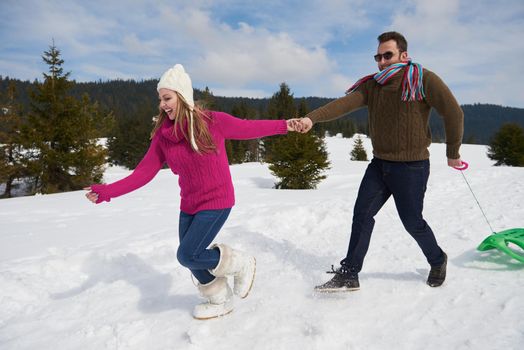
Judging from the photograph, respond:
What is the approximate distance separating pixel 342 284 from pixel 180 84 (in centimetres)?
226

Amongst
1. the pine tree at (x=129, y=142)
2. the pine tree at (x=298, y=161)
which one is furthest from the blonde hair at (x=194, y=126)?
the pine tree at (x=129, y=142)

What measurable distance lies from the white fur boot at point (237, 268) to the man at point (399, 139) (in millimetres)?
645

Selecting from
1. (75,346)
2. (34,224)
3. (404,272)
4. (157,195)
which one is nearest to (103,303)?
(75,346)

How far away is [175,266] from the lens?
14.6 feet

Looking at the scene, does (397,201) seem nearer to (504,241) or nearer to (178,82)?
(504,241)

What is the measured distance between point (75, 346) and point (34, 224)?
6.02 meters

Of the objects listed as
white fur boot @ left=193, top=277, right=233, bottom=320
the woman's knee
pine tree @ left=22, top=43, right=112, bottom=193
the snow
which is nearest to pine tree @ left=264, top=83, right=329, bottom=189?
pine tree @ left=22, top=43, right=112, bottom=193

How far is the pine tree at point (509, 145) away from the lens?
3150cm

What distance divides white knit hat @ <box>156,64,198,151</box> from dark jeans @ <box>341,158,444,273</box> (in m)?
1.67

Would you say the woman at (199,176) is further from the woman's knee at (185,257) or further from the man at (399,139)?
the man at (399,139)

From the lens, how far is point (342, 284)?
323cm

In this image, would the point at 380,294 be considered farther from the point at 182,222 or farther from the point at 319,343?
the point at 182,222

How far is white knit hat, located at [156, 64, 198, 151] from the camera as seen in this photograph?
2873mm

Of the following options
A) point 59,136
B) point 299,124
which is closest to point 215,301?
point 299,124
